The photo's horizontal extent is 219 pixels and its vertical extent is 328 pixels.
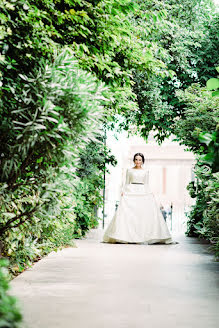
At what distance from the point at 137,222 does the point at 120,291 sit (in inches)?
211

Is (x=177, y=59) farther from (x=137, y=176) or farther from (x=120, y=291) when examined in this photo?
(x=120, y=291)

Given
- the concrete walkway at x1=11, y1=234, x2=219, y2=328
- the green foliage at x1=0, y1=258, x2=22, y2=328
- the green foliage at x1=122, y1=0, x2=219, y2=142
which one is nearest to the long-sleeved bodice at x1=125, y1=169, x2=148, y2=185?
the green foliage at x1=122, y1=0, x2=219, y2=142

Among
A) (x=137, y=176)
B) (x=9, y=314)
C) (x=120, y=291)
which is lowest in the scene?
(x=120, y=291)

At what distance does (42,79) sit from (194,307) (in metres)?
2.19

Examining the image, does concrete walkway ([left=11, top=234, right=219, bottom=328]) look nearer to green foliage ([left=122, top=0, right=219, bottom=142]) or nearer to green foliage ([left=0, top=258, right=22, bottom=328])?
green foliage ([left=0, top=258, right=22, bottom=328])

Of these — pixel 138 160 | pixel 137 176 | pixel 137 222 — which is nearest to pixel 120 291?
pixel 137 222

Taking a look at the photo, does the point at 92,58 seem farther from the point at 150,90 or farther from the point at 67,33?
the point at 150,90

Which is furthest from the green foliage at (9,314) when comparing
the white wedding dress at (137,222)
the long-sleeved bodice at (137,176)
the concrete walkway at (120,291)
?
the long-sleeved bodice at (137,176)

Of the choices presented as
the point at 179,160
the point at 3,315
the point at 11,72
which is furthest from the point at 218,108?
the point at 179,160

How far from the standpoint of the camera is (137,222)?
9.75 metres

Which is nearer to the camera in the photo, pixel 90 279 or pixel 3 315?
pixel 3 315

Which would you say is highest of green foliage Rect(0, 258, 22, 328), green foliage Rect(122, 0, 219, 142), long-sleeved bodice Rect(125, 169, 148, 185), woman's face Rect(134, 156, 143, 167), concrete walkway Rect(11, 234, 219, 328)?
green foliage Rect(122, 0, 219, 142)

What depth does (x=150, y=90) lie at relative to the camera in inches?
455

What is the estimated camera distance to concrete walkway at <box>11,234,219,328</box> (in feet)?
11.1
